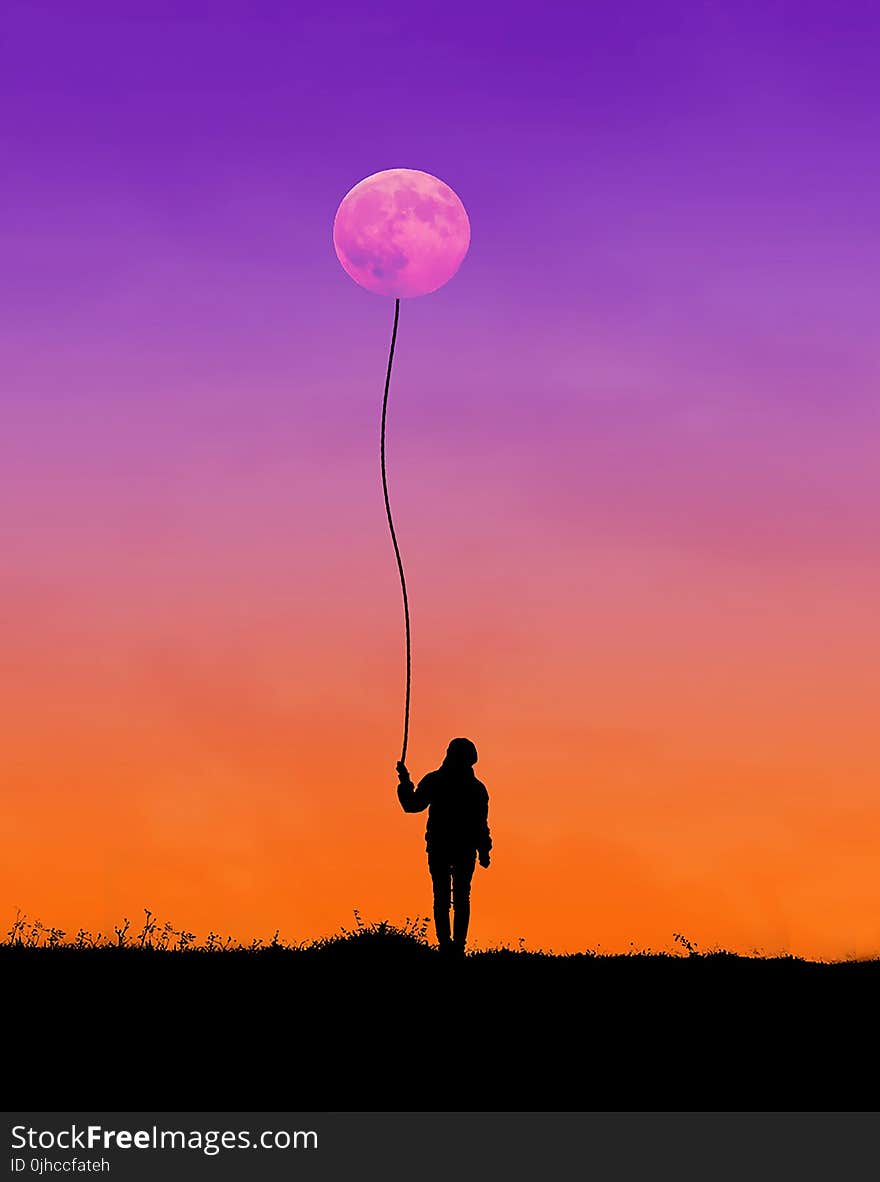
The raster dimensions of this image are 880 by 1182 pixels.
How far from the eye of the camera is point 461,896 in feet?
55.6

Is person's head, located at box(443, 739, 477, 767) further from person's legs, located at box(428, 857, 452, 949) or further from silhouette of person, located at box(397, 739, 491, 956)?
person's legs, located at box(428, 857, 452, 949)

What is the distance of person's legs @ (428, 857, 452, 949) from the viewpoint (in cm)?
1691

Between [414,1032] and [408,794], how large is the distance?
4.27 meters

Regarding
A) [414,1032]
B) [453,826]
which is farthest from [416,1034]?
[453,826]

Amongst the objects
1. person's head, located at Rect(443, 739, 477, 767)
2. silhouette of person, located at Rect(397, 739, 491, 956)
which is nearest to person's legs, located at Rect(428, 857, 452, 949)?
silhouette of person, located at Rect(397, 739, 491, 956)

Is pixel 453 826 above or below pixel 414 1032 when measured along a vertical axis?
above

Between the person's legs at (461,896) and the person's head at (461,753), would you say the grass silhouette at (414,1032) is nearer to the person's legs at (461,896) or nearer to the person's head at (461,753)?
the person's legs at (461,896)

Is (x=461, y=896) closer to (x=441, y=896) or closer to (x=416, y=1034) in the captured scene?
(x=441, y=896)

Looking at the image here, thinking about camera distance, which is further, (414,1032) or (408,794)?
(408,794)

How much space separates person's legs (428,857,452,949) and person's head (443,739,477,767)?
114cm

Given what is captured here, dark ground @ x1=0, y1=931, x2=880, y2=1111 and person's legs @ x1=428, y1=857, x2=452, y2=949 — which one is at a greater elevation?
person's legs @ x1=428, y1=857, x2=452, y2=949
